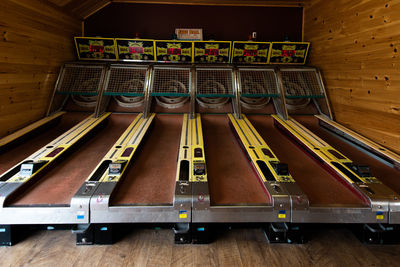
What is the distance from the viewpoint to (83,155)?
244cm

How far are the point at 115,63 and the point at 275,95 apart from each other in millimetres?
2598

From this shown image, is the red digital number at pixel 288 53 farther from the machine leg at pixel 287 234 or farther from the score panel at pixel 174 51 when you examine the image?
the machine leg at pixel 287 234

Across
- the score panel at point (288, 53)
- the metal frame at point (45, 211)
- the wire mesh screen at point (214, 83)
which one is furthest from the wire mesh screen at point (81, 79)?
the score panel at point (288, 53)

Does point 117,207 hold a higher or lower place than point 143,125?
lower

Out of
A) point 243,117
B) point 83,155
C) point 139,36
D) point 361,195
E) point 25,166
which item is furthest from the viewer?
point 139,36

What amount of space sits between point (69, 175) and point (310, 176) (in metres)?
2.17

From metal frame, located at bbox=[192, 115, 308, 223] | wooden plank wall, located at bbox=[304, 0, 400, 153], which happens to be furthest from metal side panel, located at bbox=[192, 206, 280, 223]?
wooden plank wall, located at bbox=[304, 0, 400, 153]

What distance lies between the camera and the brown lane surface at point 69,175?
67.7 inches

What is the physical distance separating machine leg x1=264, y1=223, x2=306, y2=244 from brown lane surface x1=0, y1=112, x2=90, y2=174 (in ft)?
7.69

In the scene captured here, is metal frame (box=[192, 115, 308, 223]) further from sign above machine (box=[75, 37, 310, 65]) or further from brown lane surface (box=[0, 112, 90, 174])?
sign above machine (box=[75, 37, 310, 65])

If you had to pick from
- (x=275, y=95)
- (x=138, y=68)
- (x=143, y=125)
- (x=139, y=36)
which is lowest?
(x=143, y=125)

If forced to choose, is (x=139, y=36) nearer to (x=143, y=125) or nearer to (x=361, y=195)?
(x=143, y=125)

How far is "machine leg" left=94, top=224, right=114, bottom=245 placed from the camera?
1.72m

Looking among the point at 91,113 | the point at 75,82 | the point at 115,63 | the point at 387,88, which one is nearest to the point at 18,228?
the point at 91,113
